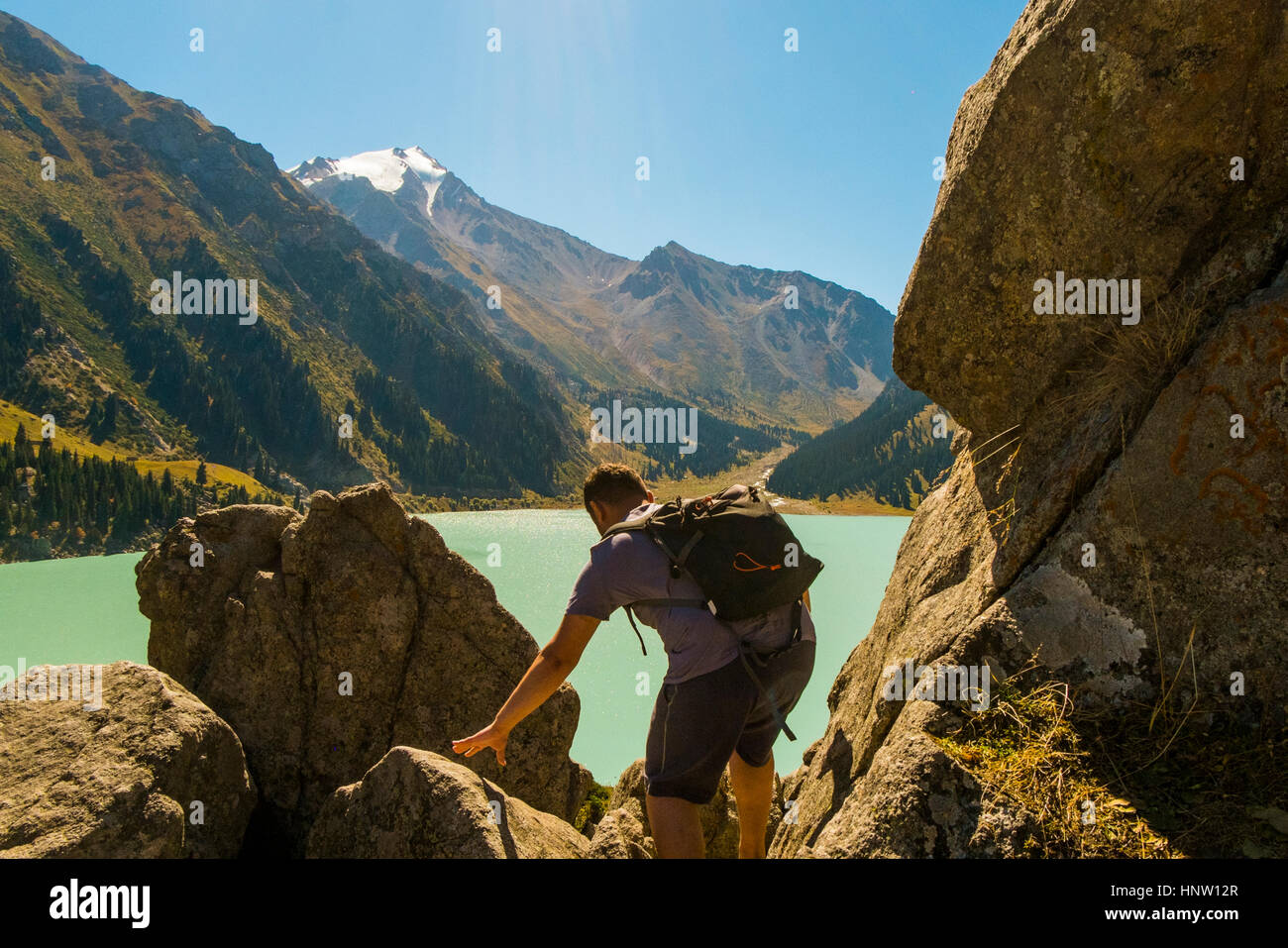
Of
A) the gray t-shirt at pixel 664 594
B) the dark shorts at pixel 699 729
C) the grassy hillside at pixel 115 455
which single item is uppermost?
the grassy hillside at pixel 115 455

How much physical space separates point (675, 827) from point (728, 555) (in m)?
1.95

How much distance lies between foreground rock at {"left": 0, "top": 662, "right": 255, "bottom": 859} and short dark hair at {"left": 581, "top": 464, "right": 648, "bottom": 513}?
17.4 ft

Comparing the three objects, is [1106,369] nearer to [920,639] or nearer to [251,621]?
[920,639]

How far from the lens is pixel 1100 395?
6.05 meters

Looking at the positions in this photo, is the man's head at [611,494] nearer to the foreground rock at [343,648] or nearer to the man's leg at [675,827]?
the man's leg at [675,827]

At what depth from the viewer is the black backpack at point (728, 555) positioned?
5.07 meters

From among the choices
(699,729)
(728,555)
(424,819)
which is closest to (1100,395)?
(728,555)

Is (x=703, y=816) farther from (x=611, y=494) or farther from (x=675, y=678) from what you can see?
(x=611, y=494)

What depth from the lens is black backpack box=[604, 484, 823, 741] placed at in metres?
5.07

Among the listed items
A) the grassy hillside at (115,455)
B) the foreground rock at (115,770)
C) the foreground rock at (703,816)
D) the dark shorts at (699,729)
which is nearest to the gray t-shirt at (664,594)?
the dark shorts at (699,729)

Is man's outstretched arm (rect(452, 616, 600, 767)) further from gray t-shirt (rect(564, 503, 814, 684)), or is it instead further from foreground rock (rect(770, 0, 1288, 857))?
foreground rock (rect(770, 0, 1288, 857))
